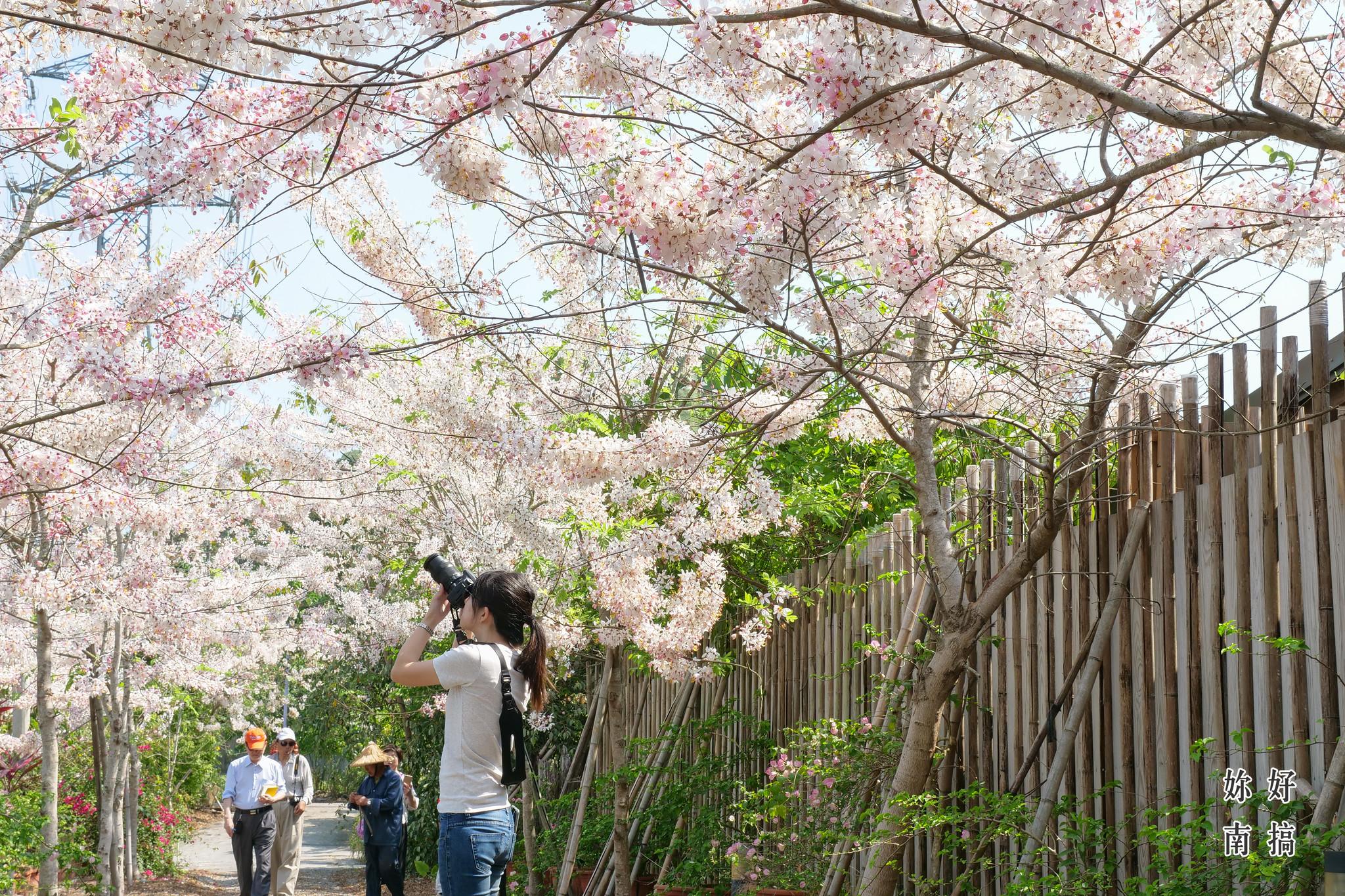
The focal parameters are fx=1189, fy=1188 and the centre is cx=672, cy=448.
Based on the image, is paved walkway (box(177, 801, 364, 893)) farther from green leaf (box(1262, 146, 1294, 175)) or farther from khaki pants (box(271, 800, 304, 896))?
green leaf (box(1262, 146, 1294, 175))

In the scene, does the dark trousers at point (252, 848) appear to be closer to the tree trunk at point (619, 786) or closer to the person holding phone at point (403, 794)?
the person holding phone at point (403, 794)

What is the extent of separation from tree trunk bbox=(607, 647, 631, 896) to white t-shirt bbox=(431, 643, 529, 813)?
4025 millimetres

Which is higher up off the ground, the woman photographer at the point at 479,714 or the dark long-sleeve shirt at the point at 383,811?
the woman photographer at the point at 479,714

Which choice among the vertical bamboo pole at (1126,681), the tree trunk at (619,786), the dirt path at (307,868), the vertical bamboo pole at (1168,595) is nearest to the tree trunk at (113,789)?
the dirt path at (307,868)

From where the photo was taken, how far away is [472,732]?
3748 millimetres

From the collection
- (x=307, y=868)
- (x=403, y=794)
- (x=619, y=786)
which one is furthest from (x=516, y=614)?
(x=307, y=868)

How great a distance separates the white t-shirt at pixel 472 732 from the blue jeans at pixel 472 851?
1.4 inches

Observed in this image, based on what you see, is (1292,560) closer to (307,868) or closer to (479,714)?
(479,714)

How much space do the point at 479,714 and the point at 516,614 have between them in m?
0.35

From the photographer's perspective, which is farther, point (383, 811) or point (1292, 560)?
point (383, 811)

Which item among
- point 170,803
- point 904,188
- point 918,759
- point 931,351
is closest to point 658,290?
point 904,188

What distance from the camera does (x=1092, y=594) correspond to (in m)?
4.23

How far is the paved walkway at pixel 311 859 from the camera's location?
14586 mm
